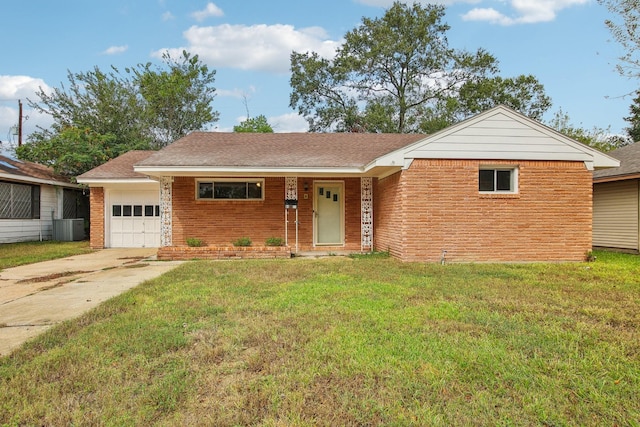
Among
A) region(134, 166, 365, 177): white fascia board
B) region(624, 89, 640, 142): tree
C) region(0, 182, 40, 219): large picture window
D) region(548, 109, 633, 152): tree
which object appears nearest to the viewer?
region(134, 166, 365, 177): white fascia board

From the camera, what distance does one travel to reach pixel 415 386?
8.92ft

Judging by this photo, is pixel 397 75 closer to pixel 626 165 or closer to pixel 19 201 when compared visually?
pixel 626 165

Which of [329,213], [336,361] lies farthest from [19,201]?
[336,361]

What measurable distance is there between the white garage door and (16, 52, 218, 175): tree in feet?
31.9

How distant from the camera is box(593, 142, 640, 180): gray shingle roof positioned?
37.6 feet

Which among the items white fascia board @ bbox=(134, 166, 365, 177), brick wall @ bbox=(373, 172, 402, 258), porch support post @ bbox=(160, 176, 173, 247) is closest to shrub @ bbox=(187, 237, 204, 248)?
porch support post @ bbox=(160, 176, 173, 247)

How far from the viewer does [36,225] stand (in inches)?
618

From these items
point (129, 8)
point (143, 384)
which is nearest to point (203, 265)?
point (143, 384)

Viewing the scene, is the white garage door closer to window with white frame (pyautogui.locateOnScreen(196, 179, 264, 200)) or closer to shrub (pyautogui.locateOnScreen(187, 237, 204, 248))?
window with white frame (pyautogui.locateOnScreen(196, 179, 264, 200))

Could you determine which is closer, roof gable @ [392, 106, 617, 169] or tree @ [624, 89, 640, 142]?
roof gable @ [392, 106, 617, 169]

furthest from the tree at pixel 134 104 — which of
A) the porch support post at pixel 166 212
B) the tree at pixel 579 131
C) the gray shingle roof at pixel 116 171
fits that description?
the tree at pixel 579 131

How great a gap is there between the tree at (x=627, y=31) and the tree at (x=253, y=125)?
65.2 feet

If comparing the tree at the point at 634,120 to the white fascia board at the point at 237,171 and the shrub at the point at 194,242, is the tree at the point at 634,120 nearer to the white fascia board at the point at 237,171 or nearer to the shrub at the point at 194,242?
the white fascia board at the point at 237,171

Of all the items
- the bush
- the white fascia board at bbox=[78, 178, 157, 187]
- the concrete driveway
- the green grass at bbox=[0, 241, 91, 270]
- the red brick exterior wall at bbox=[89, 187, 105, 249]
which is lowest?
the concrete driveway
